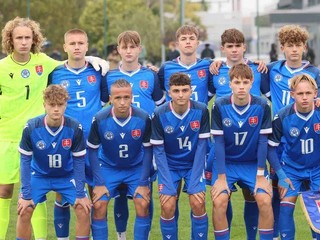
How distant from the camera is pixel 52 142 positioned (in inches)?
305

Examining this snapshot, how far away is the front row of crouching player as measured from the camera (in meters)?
7.71

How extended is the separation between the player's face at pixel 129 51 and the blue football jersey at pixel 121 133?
61 cm

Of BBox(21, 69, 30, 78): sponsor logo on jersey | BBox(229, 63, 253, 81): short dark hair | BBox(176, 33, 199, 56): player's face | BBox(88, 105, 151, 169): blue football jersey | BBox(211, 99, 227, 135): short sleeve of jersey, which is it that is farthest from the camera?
BBox(176, 33, 199, 56): player's face

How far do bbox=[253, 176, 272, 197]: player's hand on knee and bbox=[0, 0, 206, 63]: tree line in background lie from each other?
14.4 metres

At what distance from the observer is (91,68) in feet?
27.8

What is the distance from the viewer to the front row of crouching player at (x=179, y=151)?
7.71 m

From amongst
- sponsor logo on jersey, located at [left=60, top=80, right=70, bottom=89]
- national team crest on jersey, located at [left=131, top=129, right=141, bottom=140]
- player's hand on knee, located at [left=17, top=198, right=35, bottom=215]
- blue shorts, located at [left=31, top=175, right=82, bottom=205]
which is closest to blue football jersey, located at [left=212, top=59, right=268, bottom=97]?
national team crest on jersey, located at [left=131, top=129, right=141, bottom=140]

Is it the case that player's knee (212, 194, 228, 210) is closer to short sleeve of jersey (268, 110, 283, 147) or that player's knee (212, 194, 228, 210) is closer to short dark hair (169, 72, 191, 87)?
short sleeve of jersey (268, 110, 283, 147)

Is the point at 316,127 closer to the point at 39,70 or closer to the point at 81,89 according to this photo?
the point at 81,89

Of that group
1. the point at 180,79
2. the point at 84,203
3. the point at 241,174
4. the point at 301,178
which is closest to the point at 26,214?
the point at 84,203

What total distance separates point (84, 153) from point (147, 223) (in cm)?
80

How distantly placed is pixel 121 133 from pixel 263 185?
4.23 feet

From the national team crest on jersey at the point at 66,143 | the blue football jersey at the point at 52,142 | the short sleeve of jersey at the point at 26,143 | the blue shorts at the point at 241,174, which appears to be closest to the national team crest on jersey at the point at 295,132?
the blue shorts at the point at 241,174

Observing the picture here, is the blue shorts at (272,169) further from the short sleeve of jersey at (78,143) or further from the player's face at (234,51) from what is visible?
the short sleeve of jersey at (78,143)
